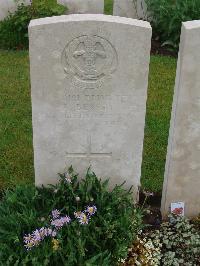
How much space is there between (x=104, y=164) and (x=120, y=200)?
35 centimetres

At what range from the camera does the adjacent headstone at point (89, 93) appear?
3.44 meters

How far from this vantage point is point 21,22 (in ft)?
25.2

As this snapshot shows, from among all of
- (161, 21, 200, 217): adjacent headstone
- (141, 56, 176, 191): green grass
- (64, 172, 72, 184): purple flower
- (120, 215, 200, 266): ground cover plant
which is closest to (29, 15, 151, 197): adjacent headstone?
(64, 172, 72, 184): purple flower

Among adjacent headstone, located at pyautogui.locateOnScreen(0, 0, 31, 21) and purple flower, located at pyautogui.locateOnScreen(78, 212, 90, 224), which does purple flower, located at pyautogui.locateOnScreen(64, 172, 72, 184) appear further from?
adjacent headstone, located at pyautogui.locateOnScreen(0, 0, 31, 21)

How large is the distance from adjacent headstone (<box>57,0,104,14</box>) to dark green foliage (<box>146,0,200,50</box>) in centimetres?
79

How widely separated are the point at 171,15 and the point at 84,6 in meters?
1.47

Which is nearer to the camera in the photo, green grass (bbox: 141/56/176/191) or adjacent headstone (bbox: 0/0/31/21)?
green grass (bbox: 141/56/176/191)

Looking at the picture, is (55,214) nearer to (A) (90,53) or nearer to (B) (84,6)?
(A) (90,53)

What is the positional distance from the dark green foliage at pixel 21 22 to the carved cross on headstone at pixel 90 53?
4428 millimetres

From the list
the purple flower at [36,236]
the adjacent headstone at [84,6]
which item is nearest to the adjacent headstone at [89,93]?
the purple flower at [36,236]

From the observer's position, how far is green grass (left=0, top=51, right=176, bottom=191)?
16.5 ft

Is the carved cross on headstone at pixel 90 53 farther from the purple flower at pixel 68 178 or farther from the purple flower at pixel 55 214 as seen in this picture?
the purple flower at pixel 55 214

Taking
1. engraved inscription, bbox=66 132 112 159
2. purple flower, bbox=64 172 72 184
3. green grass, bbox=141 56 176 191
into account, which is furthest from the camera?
green grass, bbox=141 56 176 191

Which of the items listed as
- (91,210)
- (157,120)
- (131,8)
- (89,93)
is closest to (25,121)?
(157,120)
